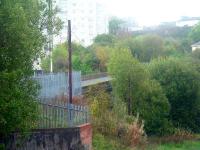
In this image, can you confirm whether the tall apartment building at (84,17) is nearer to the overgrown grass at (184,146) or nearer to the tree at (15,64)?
the overgrown grass at (184,146)

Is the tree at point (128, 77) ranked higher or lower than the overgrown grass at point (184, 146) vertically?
higher

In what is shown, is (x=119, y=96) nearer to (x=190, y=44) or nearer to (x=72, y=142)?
(x=72, y=142)

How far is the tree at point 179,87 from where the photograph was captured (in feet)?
123

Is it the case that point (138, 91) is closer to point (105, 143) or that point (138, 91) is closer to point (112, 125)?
point (112, 125)

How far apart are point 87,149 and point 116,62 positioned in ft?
51.6

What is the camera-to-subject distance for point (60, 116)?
19156mm

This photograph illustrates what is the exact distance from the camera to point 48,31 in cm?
1842

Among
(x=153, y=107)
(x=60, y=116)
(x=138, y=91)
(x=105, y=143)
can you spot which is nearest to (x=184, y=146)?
(x=153, y=107)

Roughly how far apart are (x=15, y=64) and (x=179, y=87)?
24652 mm

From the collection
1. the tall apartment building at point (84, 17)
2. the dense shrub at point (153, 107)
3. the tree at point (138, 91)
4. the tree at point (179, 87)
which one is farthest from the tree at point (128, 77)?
the tall apartment building at point (84, 17)

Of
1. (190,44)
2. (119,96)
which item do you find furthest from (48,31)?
(190,44)

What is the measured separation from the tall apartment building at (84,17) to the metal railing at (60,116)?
8573cm

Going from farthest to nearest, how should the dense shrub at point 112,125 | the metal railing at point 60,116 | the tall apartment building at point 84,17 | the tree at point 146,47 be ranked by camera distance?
the tall apartment building at point 84,17 < the tree at point 146,47 < the dense shrub at point 112,125 < the metal railing at point 60,116

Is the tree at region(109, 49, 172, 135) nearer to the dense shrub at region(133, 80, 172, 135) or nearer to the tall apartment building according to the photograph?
the dense shrub at region(133, 80, 172, 135)
